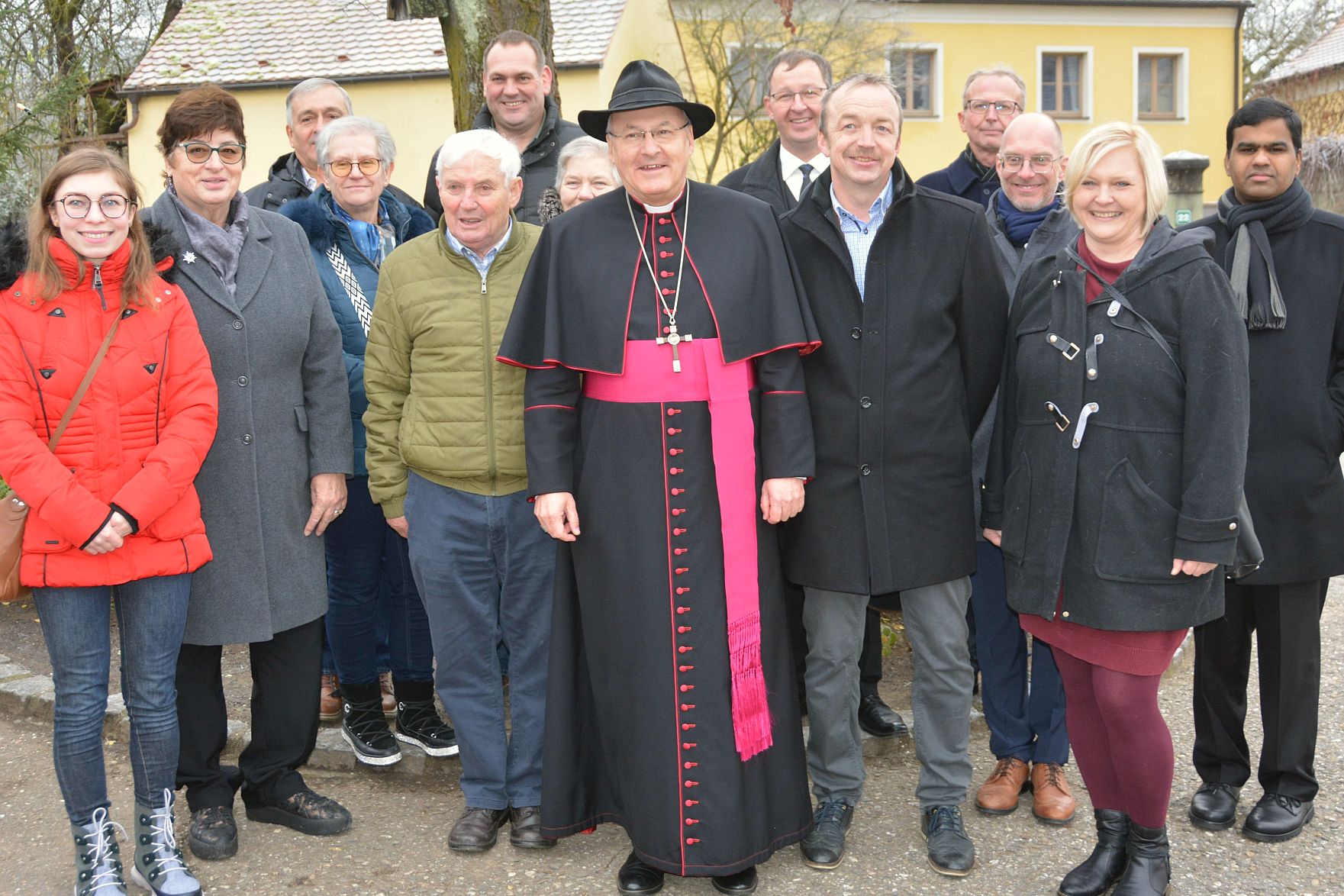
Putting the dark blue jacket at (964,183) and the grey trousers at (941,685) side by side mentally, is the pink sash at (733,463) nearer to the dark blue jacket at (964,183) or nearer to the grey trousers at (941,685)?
the grey trousers at (941,685)

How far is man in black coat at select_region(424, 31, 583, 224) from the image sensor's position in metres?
5.18

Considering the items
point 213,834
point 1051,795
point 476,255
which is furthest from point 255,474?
point 1051,795

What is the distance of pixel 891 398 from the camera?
145 inches

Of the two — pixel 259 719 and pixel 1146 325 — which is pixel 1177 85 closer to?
pixel 1146 325

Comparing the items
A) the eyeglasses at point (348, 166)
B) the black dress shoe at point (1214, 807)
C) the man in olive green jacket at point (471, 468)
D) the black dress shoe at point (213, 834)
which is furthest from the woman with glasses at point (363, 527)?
the black dress shoe at point (1214, 807)

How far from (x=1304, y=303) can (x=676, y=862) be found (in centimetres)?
257

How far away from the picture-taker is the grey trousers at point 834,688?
385cm

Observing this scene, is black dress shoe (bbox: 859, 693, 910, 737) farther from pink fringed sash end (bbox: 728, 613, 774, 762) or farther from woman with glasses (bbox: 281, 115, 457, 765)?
woman with glasses (bbox: 281, 115, 457, 765)

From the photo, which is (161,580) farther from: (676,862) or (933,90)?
(933,90)

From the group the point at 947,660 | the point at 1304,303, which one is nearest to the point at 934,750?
the point at 947,660

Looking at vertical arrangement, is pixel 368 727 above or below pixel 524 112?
below

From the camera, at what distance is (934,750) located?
153 inches

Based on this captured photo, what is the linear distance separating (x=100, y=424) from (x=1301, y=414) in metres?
3.58

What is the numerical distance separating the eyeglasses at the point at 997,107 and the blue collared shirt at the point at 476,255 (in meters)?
2.19
